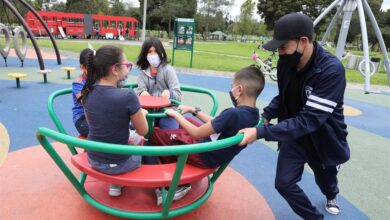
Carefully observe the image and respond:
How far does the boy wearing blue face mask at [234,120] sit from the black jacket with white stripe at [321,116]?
17cm

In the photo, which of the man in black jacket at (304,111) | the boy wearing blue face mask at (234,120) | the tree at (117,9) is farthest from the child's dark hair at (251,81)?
the tree at (117,9)

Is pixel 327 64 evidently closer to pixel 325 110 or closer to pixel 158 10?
pixel 325 110

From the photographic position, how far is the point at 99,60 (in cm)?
214

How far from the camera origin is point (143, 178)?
6.91ft

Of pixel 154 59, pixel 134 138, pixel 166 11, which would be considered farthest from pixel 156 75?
pixel 166 11

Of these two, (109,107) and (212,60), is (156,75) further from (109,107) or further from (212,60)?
(212,60)

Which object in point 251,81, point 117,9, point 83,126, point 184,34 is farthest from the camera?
point 117,9

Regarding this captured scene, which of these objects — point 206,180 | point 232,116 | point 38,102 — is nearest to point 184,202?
point 206,180

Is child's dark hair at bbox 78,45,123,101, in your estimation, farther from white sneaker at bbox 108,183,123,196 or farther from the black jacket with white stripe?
the black jacket with white stripe

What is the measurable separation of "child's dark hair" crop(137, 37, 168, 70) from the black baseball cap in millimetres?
1879

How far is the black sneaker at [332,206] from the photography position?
2984 mm

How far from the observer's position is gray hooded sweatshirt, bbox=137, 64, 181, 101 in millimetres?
3979

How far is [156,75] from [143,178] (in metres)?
2.10

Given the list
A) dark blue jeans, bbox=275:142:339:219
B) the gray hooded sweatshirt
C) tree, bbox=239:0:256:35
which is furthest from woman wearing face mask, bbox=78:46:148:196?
tree, bbox=239:0:256:35
